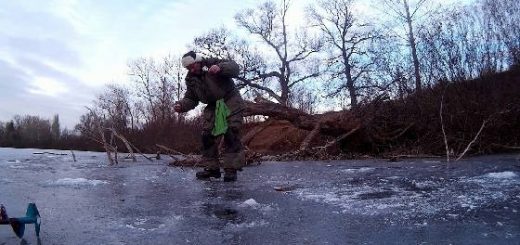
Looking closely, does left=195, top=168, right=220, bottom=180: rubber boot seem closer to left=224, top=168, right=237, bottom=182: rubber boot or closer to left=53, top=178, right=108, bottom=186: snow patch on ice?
left=224, top=168, right=237, bottom=182: rubber boot

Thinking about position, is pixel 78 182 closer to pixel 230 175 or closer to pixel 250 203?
pixel 230 175

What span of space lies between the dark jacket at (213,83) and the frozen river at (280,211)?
1.05 metres

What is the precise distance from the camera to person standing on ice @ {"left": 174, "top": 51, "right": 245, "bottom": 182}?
555 cm

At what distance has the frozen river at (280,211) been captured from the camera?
260cm

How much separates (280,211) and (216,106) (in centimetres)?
239

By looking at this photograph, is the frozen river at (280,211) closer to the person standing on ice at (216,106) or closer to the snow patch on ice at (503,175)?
the snow patch on ice at (503,175)

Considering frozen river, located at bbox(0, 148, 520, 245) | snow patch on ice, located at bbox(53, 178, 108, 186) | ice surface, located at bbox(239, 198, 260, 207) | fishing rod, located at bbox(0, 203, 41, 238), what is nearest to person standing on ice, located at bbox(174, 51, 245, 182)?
frozen river, located at bbox(0, 148, 520, 245)

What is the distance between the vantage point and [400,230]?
269 cm

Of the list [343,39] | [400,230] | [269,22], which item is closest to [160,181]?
[400,230]

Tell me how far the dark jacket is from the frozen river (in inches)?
41.5

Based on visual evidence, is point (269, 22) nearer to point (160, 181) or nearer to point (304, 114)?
point (304, 114)

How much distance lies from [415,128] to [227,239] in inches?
364

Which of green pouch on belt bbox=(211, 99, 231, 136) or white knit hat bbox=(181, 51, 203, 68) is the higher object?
white knit hat bbox=(181, 51, 203, 68)

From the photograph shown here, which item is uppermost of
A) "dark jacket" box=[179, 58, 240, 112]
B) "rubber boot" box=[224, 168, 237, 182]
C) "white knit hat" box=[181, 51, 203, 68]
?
"white knit hat" box=[181, 51, 203, 68]
